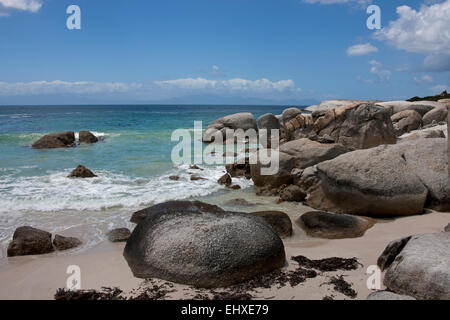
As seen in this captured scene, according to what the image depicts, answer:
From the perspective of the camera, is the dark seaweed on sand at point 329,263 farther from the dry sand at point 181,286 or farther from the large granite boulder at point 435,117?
the large granite boulder at point 435,117

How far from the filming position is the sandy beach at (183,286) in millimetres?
4480

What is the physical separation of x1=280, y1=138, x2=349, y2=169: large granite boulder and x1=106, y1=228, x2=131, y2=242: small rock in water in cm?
560

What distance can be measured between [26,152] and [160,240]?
651 inches

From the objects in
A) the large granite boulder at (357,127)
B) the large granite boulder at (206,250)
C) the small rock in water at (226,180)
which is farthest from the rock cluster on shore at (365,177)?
the large granite boulder at (206,250)

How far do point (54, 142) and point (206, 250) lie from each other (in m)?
18.4

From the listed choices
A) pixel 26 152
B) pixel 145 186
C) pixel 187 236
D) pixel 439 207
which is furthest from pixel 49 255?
pixel 26 152

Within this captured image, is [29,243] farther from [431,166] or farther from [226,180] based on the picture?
[431,166]

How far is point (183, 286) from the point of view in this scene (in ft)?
15.0

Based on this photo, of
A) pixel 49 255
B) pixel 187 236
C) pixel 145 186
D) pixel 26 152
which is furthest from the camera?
pixel 26 152

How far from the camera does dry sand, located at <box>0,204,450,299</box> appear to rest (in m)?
4.48

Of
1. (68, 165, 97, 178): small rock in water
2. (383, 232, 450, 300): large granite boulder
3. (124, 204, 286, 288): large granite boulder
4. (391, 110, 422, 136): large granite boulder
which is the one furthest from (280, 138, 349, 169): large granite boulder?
(391, 110, 422, 136): large granite boulder

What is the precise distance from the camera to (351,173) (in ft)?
25.9

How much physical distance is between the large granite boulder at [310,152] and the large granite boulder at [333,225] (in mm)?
3656
